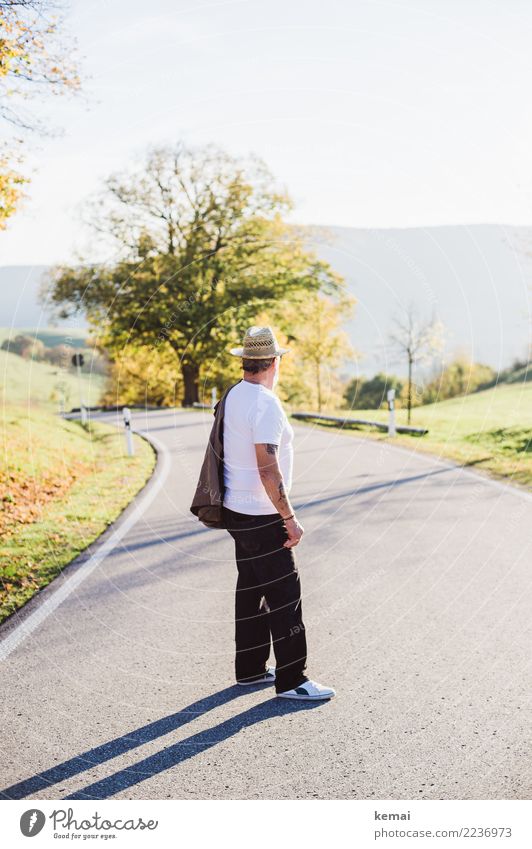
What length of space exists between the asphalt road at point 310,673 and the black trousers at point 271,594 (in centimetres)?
15

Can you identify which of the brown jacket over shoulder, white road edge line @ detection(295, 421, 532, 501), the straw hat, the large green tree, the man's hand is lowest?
white road edge line @ detection(295, 421, 532, 501)

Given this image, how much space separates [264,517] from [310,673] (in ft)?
3.11

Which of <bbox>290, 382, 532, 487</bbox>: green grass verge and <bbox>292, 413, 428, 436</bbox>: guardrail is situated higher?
<bbox>292, 413, 428, 436</bbox>: guardrail

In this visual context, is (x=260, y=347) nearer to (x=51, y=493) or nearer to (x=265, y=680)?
(x=265, y=680)

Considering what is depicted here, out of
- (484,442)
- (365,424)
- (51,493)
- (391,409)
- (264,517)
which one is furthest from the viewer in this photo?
(365,424)

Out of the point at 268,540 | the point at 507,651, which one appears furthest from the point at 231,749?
the point at 507,651

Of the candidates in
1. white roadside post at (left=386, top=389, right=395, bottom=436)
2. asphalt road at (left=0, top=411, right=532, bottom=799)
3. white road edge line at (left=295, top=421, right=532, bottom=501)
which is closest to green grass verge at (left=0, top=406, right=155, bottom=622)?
asphalt road at (left=0, top=411, right=532, bottom=799)

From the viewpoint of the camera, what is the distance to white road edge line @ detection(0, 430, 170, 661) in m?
4.90

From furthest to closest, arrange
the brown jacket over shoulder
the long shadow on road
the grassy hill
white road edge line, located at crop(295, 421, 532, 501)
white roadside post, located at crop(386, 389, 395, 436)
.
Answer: the grassy hill
white roadside post, located at crop(386, 389, 395, 436)
white road edge line, located at crop(295, 421, 532, 501)
the brown jacket over shoulder
the long shadow on road

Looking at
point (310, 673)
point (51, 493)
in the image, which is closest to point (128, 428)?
point (51, 493)

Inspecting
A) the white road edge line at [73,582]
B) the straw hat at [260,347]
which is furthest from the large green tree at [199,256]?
the straw hat at [260,347]

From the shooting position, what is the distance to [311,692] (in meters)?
3.89

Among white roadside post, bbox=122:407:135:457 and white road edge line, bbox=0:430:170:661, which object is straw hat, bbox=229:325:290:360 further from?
white roadside post, bbox=122:407:135:457

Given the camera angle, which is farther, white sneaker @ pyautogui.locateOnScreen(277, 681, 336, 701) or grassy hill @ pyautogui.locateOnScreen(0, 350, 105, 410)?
grassy hill @ pyautogui.locateOnScreen(0, 350, 105, 410)
